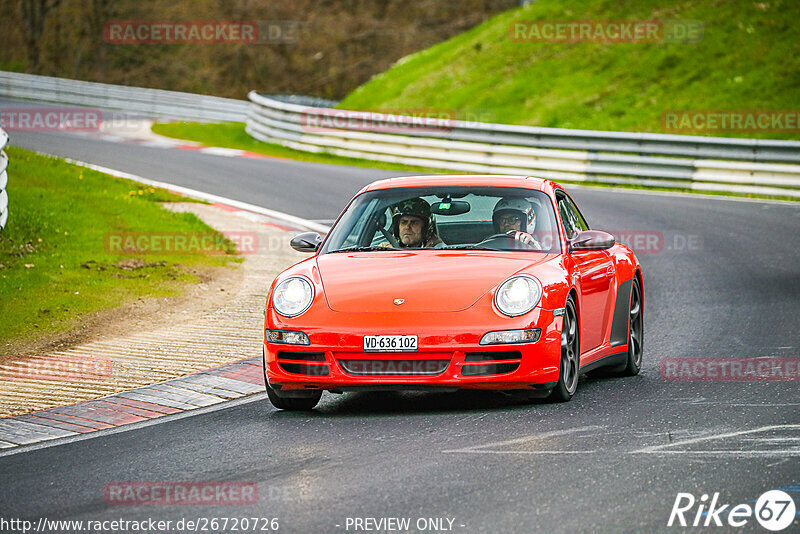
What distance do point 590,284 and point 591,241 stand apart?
1.17 ft

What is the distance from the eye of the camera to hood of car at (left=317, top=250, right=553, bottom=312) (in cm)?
750

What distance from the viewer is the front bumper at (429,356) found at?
735 centimetres

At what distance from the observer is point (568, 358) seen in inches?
310

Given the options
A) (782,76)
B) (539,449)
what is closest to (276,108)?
(782,76)

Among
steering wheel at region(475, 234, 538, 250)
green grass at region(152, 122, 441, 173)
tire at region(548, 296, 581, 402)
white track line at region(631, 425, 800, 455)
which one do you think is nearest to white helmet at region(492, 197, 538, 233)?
steering wheel at region(475, 234, 538, 250)

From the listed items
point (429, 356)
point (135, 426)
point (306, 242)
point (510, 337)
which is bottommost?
point (135, 426)

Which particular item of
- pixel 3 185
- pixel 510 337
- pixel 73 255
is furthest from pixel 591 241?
pixel 3 185

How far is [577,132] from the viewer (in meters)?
24.3

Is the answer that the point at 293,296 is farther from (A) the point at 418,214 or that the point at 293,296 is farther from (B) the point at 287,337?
(A) the point at 418,214

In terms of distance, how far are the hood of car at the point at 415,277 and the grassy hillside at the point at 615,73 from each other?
1942 centimetres

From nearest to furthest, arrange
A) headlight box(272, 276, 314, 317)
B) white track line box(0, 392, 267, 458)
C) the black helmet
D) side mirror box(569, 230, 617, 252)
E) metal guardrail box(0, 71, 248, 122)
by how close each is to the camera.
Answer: white track line box(0, 392, 267, 458) → headlight box(272, 276, 314, 317) → side mirror box(569, 230, 617, 252) → the black helmet → metal guardrail box(0, 71, 248, 122)

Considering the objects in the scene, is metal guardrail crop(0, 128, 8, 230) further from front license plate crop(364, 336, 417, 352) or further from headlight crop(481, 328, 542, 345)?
headlight crop(481, 328, 542, 345)

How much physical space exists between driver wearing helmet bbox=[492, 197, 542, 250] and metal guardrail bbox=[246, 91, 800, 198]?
569 inches

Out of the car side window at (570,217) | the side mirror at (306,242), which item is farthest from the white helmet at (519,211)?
the side mirror at (306,242)
